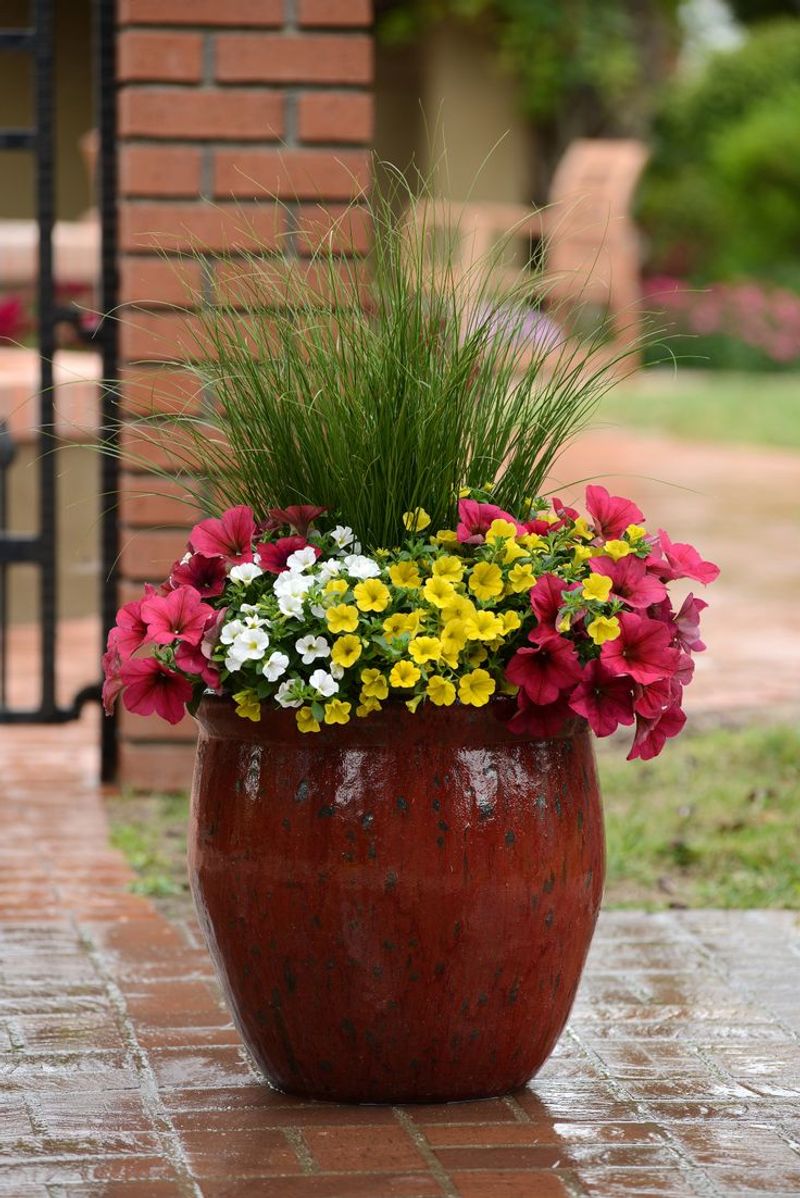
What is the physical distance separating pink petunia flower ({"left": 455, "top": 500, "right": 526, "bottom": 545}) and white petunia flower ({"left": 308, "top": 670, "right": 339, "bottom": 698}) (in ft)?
0.95

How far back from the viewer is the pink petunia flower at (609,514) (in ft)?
9.43

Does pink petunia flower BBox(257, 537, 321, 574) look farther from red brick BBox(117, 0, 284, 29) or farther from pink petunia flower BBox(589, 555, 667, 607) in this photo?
red brick BBox(117, 0, 284, 29)

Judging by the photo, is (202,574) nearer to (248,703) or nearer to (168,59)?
(248,703)

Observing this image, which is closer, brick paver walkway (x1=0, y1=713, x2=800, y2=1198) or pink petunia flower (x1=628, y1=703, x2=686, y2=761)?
brick paver walkway (x1=0, y1=713, x2=800, y2=1198)

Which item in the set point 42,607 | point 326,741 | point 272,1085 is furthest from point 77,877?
point 326,741

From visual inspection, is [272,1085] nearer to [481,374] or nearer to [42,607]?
[481,374]

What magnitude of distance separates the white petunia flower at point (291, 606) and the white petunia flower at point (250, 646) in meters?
0.05

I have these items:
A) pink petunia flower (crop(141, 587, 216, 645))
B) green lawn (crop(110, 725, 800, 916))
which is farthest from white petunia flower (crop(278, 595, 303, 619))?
green lawn (crop(110, 725, 800, 916))

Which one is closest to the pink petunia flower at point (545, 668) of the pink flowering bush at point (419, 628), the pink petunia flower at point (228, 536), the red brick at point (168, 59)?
the pink flowering bush at point (419, 628)

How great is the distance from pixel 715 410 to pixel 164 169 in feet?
37.8

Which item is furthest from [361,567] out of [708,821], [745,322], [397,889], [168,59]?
[745,322]

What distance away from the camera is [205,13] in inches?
185

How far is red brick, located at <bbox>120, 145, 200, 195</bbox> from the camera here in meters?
4.73

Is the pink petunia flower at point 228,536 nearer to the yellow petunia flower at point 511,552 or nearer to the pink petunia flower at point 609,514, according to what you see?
the yellow petunia flower at point 511,552
